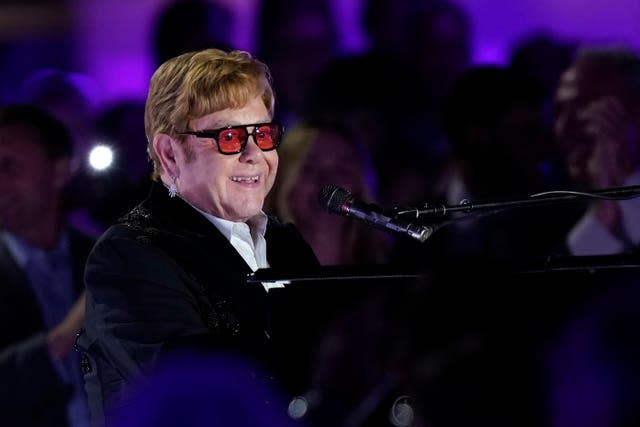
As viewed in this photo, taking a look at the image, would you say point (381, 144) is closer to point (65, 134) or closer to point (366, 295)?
point (65, 134)

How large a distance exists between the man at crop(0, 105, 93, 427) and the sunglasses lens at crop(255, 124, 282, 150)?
200cm

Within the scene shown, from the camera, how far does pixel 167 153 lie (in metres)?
3.69

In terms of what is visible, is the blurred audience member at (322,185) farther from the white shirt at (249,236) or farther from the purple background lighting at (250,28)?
the purple background lighting at (250,28)

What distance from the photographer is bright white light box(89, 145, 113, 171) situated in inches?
242

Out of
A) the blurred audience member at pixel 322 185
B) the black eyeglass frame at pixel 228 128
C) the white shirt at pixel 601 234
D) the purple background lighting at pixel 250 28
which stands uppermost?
the purple background lighting at pixel 250 28

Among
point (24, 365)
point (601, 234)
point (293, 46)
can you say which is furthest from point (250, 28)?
point (24, 365)

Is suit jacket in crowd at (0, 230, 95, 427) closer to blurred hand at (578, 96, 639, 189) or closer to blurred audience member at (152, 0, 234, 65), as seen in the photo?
Result: blurred audience member at (152, 0, 234, 65)

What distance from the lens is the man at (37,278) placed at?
539cm

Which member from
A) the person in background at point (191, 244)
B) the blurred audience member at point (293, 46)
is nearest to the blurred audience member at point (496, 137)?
the blurred audience member at point (293, 46)

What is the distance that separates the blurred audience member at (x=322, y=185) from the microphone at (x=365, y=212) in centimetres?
203

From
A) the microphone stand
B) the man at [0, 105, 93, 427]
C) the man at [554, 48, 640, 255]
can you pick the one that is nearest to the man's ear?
the microphone stand

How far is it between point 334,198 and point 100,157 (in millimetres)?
3148

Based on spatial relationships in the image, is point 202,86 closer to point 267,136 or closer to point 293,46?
point 267,136

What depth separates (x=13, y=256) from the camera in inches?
219
